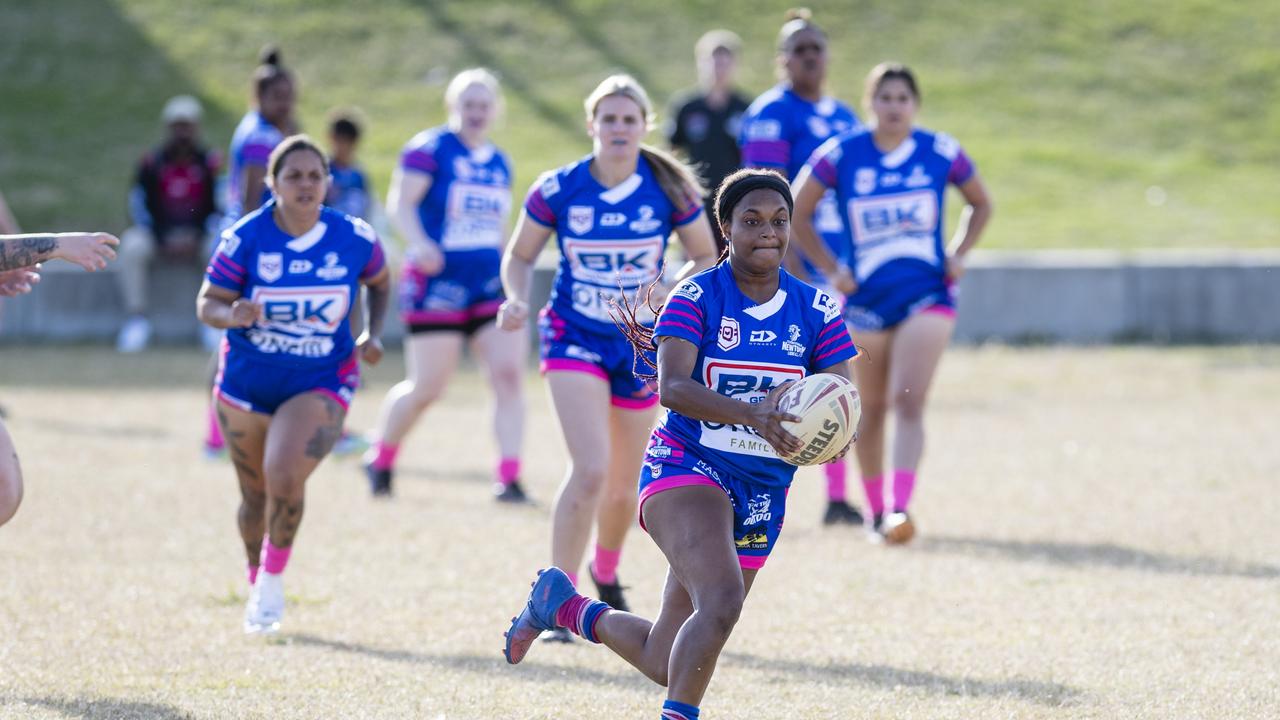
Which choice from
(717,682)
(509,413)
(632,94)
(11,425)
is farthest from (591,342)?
(11,425)

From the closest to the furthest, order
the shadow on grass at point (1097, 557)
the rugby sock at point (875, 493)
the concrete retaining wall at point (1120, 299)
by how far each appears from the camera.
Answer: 1. the shadow on grass at point (1097, 557)
2. the rugby sock at point (875, 493)
3. the concrete retaining wall at point (1120, 299)

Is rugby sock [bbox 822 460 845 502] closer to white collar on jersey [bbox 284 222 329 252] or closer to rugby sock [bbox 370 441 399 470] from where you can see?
rugby sock [bbox 370 441 399 470]

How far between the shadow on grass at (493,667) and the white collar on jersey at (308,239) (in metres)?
1.59

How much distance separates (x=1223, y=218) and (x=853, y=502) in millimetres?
12799

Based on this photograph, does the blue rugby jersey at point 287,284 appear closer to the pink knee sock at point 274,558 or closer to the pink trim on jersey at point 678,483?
the pink knee sock at point 274,558

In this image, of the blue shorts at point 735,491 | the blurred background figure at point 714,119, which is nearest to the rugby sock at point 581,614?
the blue shorts at point 735,491

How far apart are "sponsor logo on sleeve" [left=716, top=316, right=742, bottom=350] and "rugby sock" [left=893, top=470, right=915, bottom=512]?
3992 millimetres

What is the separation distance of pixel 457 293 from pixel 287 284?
3.42 meters

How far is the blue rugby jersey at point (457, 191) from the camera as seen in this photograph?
10.3 metres

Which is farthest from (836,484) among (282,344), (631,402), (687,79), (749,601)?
(687,79)

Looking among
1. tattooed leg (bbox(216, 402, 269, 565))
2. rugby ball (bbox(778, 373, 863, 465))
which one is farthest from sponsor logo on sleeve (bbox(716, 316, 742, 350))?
tattooed leg (bbox(216, 402, 269, 565))

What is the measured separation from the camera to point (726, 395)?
17.3ft

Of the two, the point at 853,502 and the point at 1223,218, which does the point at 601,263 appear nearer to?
the point at 853,502

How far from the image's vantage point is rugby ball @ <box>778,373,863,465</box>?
4.93 m
